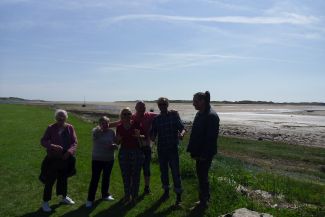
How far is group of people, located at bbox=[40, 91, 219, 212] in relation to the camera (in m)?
8.76

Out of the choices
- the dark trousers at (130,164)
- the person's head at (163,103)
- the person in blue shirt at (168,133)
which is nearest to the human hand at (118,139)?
the dark trousers at (130,164)

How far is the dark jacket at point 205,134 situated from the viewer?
8266 millimetres

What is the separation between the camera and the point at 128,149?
367 inches

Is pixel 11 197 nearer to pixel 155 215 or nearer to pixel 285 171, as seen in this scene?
pixel 155 215

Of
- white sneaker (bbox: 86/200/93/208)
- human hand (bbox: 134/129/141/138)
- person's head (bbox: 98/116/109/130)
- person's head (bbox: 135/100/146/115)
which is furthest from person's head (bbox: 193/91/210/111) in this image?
white sneaker (bbox: 86/200/93/208)

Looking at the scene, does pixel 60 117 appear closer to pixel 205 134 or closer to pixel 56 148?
pixel 56 148

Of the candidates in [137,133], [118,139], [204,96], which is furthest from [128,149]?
[204,96]

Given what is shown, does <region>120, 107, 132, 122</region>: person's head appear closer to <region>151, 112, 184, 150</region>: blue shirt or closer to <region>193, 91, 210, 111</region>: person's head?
<region>151, 112, 184, 150</region>: blue shirt

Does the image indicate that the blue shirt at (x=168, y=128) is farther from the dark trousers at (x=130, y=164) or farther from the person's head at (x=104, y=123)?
the person's head at (x=104, y=123)

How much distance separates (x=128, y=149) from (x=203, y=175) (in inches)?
67.8

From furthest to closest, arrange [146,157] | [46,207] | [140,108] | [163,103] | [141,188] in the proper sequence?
[141,188], [146,157], [140,108], [163,103], [46,207]

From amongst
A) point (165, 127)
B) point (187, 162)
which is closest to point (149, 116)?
point (165, 127)

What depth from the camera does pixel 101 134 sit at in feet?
30.4

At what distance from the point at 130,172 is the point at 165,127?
1.25 m
